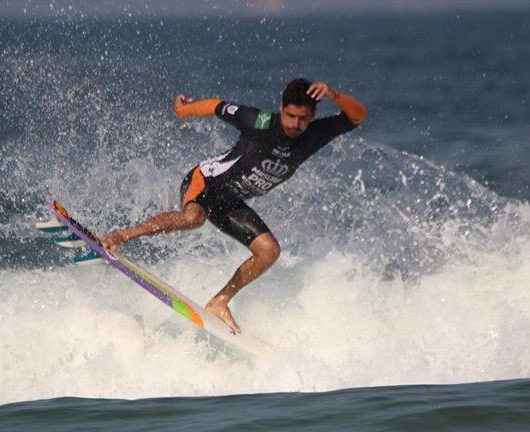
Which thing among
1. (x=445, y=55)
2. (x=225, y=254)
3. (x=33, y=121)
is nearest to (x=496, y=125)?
(x=33, y=121)

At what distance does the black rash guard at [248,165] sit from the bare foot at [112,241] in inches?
19.6

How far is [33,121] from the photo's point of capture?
2366 centimetres

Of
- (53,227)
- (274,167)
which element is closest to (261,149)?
(274,167)

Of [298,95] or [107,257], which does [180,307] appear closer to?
[107,257]

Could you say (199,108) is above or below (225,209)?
above

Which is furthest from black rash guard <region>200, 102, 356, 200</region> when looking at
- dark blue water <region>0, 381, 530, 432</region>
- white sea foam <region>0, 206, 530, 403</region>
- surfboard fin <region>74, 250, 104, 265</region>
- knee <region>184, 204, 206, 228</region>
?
dark blue water <region>0, 381, 530, 432</region>

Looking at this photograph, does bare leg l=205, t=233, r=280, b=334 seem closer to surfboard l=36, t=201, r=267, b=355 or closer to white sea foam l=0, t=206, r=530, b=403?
surfboard l=36, t=201, r=267, b=355

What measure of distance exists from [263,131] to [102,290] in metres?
2.25

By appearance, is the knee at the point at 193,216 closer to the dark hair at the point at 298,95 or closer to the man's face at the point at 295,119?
the man's face at the point at 295,119

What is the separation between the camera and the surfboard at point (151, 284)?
28.7ft

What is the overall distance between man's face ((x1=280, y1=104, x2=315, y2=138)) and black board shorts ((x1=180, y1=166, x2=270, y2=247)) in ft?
2.21

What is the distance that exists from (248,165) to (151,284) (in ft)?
3.67

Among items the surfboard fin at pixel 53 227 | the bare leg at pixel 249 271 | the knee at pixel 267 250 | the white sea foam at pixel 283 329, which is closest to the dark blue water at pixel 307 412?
the white sea foam at pixel 283 329

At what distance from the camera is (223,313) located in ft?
29.1
